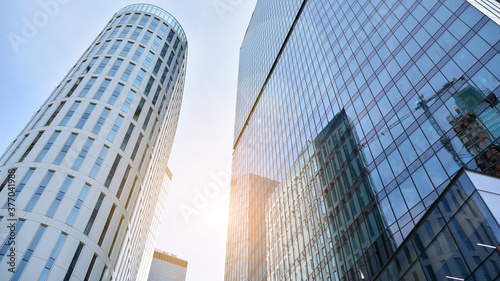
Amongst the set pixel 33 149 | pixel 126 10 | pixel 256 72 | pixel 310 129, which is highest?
pixel 256 72

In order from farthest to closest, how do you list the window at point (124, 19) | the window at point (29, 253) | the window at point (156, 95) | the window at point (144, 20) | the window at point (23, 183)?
the window at point (144, 20) < the window at point (124, 19) < the window at point (156, 95) < the window at point (23, 183) < the window at point (29, 253)

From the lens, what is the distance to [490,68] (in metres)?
25.4

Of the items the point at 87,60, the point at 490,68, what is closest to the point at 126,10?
the point at 87,60

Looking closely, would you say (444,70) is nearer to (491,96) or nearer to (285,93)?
(491,96)

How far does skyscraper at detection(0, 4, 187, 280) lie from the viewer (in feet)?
110

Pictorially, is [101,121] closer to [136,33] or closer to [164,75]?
[164,75]

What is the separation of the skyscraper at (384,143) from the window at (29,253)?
98.4 ft

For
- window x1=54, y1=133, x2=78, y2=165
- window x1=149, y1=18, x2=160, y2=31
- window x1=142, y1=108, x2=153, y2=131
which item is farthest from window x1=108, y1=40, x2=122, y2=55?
window x1=54, y1=133, x2=78, y2=165

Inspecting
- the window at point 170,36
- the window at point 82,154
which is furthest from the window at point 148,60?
the window at point 82,154

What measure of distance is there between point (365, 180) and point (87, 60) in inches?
1938

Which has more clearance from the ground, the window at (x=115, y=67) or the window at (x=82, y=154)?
the window at (x=115, y=67)

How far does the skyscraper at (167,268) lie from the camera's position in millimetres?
140375

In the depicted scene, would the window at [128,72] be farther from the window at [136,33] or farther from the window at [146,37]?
the window at [136,33]

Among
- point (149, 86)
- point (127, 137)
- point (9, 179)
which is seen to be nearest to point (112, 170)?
point (127, 137)
